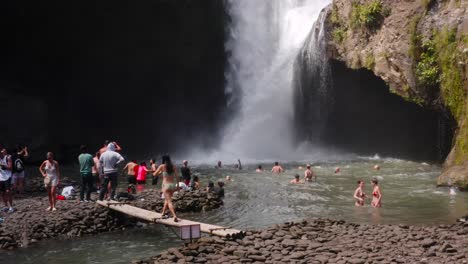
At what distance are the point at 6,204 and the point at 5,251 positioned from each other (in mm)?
2603

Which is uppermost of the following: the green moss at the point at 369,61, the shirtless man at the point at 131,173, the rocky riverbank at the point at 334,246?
the green moss at the point at 369,61

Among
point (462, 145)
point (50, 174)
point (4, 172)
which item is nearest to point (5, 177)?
point (4, 172)

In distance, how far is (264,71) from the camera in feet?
126

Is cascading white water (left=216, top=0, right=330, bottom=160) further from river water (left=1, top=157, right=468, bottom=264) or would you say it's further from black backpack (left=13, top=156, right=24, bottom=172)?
black backpack (left=13, top=156, right=24, bottom=172)

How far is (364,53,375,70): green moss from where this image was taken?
26.1m

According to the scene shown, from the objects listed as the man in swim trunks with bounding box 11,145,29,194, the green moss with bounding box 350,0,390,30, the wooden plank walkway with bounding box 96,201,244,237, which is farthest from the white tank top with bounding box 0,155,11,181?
the green moss with bounding box 350,0,390,30

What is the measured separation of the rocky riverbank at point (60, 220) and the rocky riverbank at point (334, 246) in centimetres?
403

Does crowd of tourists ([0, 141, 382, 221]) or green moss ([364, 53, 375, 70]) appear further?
green moss ([364, 53, 375, 70])

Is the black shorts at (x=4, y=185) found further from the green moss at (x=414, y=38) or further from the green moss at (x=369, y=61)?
the green moss at (x=369, y=61)

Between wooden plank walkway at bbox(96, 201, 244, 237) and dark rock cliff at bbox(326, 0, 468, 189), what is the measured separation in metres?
10.2

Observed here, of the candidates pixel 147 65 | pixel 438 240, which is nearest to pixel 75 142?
pixel 147 65

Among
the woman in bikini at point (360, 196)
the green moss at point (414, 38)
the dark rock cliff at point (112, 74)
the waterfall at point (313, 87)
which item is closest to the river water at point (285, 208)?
the woman in bikini at point (360, 196)

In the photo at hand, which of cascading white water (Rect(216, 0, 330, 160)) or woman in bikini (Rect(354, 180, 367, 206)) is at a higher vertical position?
cascading white water (Rect(216, 0, 330, 160))

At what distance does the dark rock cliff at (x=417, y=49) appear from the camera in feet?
64.5
